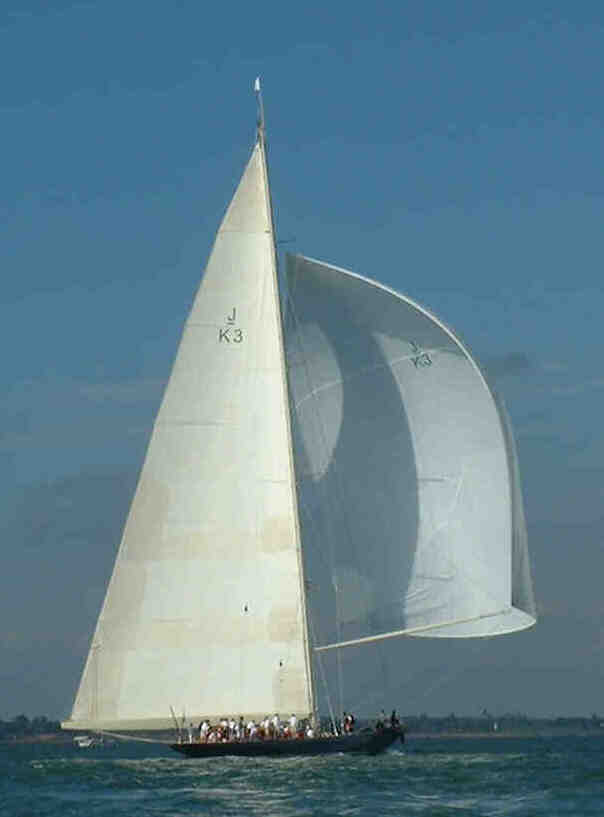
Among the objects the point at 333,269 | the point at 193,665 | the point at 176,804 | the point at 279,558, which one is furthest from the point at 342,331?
the point at 176,804

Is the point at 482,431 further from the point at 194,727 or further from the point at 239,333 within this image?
the point at 194,727

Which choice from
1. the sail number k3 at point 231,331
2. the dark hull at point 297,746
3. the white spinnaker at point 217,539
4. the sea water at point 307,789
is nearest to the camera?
the sea water at point 307,789

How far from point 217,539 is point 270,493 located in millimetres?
2160

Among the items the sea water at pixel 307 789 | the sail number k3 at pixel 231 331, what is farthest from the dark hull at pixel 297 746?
the sail number k3 at pixel 231 331

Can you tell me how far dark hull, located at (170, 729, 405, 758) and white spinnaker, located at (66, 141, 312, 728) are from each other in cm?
129

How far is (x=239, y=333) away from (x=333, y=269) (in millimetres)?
3646

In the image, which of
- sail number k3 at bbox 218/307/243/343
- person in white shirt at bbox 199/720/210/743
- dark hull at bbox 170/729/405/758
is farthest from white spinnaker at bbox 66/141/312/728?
dark hull at bbox 170/729/405/758

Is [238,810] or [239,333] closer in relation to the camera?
[238,810]

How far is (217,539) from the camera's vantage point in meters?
60.5

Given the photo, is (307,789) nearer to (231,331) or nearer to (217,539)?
(217,539)

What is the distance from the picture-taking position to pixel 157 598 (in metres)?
60.1

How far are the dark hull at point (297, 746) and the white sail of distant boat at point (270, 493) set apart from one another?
1.28m

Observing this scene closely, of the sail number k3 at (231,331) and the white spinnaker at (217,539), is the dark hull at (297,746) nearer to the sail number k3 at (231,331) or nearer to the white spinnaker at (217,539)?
the white spinnaker at (217,539)

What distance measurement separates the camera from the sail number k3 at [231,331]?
60.4 m
